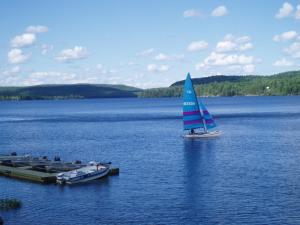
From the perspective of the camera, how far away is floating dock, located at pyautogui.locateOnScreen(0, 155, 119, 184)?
7375 centimetres

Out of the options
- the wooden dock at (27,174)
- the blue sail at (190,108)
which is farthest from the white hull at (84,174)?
the blue sail at (190,108)

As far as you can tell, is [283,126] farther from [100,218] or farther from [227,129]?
[100,218]

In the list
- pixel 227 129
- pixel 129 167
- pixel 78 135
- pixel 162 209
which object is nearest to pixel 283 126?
pixel 227 129

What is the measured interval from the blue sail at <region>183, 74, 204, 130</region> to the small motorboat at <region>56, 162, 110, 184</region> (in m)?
48.2

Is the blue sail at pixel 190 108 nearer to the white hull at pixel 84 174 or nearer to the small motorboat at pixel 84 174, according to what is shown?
the small motorboat at pixel 84 174

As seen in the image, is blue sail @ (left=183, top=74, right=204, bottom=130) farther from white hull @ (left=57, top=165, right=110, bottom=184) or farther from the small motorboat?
white hull @ (left=57, top=165, right=110, bottom=184)

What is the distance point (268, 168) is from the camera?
7900 cm

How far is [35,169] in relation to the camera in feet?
260

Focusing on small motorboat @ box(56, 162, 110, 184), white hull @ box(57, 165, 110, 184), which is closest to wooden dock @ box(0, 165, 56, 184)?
small motorboat @ box(56, 162, 110, 184)

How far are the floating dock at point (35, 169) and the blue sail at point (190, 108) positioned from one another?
4286cm

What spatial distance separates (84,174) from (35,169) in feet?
33.8

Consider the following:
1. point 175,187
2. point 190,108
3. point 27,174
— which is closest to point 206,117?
point 190,108

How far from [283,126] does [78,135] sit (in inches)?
2198

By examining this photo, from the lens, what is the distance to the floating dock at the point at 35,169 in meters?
73.8
